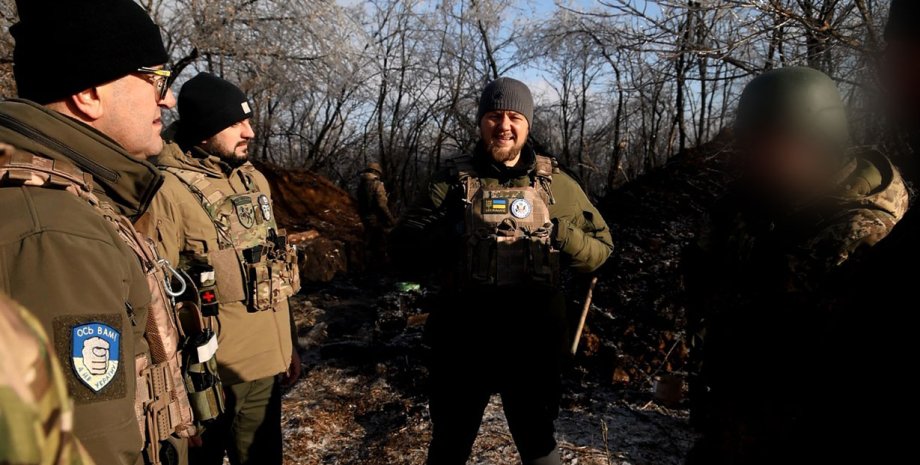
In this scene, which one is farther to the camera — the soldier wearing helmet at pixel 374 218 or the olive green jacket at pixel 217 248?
the soldier wearing helmet at pixel 374 218

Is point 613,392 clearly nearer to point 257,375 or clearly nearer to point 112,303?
point 257,375

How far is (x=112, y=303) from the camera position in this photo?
96cm

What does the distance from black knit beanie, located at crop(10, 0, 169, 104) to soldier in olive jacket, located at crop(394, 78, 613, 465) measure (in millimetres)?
1342

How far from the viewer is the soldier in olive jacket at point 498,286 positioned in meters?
2.21

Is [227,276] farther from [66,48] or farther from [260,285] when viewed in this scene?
[66,48]

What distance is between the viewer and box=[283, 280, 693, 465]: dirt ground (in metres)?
3.14

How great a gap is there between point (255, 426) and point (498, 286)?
134cm

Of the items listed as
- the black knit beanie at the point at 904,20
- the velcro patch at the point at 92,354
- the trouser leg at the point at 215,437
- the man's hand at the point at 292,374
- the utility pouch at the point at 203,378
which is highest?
the black knit beanie at the point at 904,20

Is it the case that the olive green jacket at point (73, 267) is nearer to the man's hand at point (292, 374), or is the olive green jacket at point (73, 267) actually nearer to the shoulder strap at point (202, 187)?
the shoulder strap at point (202, 187)

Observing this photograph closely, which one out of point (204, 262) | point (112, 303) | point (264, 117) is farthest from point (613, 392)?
point (264, 117)

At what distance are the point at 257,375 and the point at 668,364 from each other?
3.56 m

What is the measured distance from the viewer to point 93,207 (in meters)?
1.05

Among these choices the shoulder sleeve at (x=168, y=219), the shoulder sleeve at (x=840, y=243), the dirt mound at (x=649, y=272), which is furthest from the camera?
the dirt mound at (x=649, y=272)

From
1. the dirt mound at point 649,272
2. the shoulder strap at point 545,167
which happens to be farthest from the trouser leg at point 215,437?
the dirt mound at point 649,272
